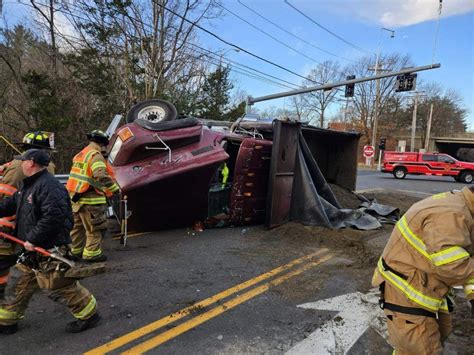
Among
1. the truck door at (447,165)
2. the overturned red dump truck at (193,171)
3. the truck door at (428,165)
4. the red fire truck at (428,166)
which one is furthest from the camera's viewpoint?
the truck door at (428,165)

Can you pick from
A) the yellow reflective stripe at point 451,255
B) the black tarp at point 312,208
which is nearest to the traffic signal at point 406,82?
the black tarp at point 312,208

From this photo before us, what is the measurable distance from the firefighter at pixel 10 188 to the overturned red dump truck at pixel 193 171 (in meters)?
1.56

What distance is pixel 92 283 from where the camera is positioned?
4.27 metres

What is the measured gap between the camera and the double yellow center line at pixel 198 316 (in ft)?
9.98

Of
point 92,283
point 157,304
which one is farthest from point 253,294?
point 92,283

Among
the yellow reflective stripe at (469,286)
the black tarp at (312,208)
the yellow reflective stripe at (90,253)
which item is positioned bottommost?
the yellow reflective stripe at (90,253)

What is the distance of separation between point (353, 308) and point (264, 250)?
209cm

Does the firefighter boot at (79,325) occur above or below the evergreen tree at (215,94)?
below

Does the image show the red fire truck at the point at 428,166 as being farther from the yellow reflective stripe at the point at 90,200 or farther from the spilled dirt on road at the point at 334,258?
the yellow reflective stripe at the point at 90,200

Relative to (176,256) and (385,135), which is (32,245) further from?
(385,135)

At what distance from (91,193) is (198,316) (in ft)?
7.94

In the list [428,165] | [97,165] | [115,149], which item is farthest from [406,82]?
[97,165]

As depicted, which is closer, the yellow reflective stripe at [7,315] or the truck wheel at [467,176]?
the yellow reflective stripe at [7,315]

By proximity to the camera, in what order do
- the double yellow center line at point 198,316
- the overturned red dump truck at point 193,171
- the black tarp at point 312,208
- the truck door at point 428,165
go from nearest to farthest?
the double yellow center line at point 198,316 < the overturned red dump truck at point 193,171 < the black tarp at point 312,208 < the truck door at point 428,165
